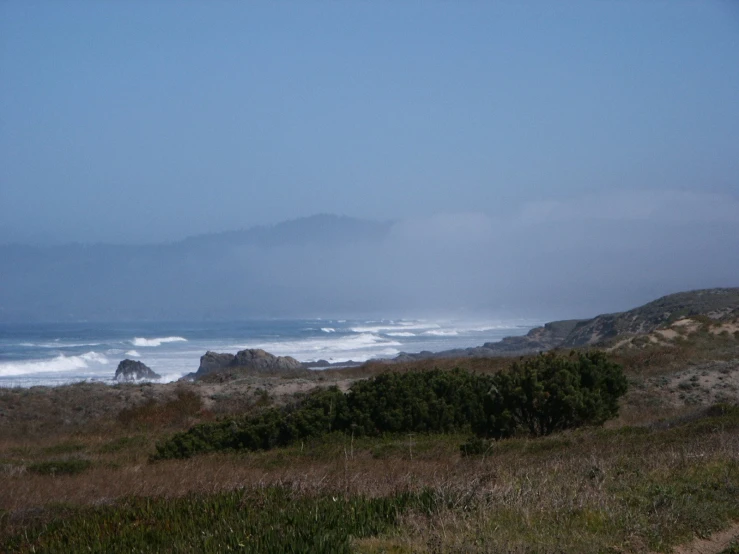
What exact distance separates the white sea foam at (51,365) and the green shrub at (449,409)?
134 ft

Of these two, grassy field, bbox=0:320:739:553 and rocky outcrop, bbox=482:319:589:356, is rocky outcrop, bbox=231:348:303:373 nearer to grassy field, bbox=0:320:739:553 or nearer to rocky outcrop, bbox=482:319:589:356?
rocky outcrop, bbox=482:319:589:356

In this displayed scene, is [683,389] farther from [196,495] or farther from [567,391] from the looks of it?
[196,495]

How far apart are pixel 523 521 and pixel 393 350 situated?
216 feet

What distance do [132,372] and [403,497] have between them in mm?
40127

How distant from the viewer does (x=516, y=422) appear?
50.8ft

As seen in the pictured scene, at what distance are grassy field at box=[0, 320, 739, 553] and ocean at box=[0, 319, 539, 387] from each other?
1438 inches

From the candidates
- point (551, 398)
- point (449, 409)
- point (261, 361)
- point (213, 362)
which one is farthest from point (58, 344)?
point (551, 398)

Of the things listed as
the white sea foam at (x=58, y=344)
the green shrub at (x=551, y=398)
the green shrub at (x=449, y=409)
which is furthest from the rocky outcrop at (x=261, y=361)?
the white sea foam at (x=58, y=344)

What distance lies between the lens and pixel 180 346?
2913 inches

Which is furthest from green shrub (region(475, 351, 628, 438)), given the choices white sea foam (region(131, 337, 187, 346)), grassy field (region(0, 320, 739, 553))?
white sea foam (region(131, 337, 187, 346))

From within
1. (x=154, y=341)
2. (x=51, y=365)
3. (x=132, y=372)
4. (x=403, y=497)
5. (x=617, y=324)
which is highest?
(x=154, y=341)

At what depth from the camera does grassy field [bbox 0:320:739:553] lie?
17.6 feet

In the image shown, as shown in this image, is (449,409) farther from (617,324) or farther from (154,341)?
(154,341)

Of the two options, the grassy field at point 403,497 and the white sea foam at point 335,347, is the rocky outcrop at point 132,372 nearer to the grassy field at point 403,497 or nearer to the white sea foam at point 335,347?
the white sea foam at point 335,347
